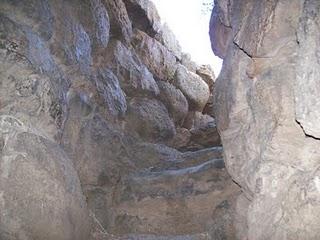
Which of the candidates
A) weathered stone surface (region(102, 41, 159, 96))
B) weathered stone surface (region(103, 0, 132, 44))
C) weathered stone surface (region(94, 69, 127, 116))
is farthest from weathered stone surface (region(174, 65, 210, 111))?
weathered stone surface (region(94, 69, 127, 116))

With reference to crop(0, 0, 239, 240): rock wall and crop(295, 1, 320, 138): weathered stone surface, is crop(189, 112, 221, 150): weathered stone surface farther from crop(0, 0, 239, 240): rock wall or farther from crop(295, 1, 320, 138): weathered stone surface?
crop(295, 1, 320, 138): weathered stone surface

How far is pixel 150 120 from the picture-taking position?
7625 millimetres

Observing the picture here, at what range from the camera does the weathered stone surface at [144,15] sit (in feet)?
28.3

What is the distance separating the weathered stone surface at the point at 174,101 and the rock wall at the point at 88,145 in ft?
3.06

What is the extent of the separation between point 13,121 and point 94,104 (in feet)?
7.55

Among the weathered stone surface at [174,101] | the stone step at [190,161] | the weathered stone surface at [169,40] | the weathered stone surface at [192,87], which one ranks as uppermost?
the weathered stone surface at [169,40]

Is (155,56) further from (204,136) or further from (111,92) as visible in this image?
(111,92)

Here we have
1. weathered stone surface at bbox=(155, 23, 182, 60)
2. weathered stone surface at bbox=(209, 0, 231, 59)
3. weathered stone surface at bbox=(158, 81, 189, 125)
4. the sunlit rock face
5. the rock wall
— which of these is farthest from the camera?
weathered stone surface at bbox=(155, 23, 182, 60)

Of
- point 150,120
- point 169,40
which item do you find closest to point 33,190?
point 150,120

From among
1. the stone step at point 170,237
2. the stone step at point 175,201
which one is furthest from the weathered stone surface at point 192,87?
the stone step at point 170,237

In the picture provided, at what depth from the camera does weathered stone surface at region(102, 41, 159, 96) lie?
7.20 metres

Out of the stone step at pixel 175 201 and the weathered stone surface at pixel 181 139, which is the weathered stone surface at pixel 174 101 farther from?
the stone step at pixel 175 201

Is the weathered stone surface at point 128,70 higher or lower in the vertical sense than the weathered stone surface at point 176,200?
higher

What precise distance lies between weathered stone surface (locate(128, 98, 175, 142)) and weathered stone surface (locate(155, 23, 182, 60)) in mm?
2468
